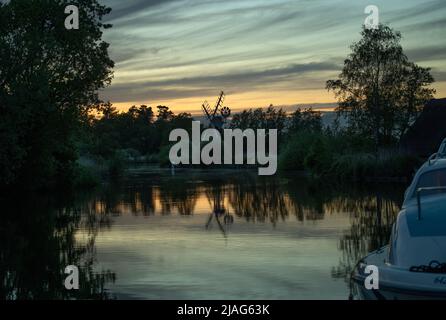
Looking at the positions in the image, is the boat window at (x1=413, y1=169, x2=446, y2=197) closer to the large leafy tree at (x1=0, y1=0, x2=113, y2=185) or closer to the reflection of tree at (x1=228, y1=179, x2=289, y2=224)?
the reflection of tree at (x1=228, y1=179, x2=289, y2=224)

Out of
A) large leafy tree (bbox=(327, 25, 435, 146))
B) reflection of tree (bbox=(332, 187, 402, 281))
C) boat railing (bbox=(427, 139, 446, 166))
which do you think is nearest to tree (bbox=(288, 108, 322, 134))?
large leafy tree (bbox=(327, 25, 435, 146))

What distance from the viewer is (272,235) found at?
2002 cm

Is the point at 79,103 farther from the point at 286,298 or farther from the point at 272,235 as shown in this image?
the point at 286,298

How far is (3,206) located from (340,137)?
38542 mm

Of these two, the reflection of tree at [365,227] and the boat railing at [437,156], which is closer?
the boat railing at [437,156]

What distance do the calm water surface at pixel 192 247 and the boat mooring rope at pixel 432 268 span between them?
1921mm

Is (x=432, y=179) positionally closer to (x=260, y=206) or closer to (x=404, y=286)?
(x=404, y=286)

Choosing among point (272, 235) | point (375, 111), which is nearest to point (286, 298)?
point (272, 235)

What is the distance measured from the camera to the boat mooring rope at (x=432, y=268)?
31.6 feet

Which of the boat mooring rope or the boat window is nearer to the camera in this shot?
the boat mooring rope

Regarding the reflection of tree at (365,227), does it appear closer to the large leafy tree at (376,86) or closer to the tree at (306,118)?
the large leafy tree at (376,86)

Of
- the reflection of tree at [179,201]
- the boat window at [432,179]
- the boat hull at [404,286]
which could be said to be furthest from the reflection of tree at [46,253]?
the boat window at [432,179]

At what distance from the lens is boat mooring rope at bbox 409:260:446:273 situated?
31.6 feet

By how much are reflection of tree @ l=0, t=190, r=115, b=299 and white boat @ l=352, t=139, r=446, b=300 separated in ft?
14.9
